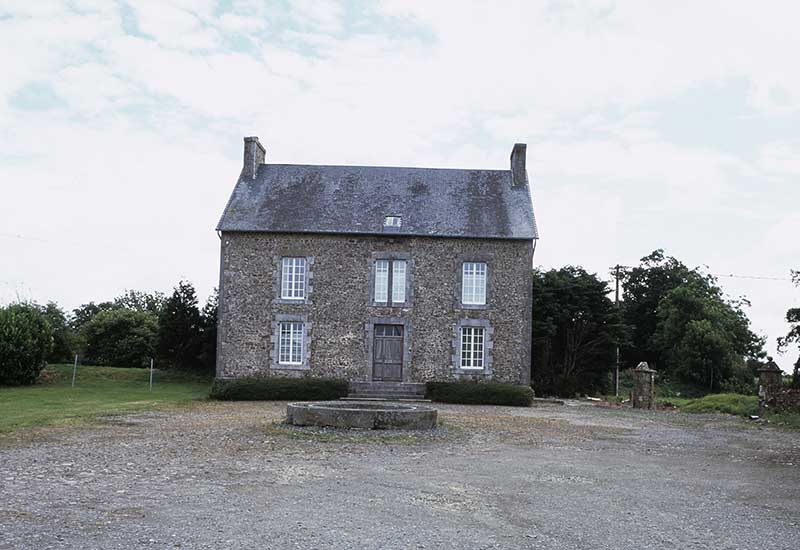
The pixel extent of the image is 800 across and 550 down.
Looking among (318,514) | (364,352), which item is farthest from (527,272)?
(318,514)

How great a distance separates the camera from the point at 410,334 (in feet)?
87.8

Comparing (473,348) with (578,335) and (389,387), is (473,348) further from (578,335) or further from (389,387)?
(578,335)

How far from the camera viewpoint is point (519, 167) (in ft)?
94.5

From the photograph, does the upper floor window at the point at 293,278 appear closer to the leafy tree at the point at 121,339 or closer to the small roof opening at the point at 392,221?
the small roof opening at the point at 392,221

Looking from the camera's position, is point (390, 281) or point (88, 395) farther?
point (390, 281)

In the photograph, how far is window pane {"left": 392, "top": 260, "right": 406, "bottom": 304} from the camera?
88.3ft

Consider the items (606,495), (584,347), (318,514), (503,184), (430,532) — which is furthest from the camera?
(584,347)

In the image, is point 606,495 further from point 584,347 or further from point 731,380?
point 731,380

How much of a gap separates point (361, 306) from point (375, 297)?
534 millimetres

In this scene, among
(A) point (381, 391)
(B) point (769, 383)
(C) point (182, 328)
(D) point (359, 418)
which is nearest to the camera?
(D) point (359, 418)

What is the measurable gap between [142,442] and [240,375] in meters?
14.4

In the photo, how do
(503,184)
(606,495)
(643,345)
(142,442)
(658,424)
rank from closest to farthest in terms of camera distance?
1. (606,495)
2. (142,442)
3. (658,424)
4. (503,184)
5. (643,345)

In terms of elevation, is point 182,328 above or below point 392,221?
below

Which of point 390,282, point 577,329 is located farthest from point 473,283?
point 577,329
